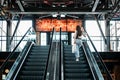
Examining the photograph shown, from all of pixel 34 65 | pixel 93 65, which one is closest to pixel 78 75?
pixel 93 65

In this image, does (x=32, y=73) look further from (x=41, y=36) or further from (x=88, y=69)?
(x=41, y=36)

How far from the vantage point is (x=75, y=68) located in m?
12.2

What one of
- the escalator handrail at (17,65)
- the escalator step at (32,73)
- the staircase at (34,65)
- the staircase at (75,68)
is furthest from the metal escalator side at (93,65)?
the escalator handrail at (17,65)

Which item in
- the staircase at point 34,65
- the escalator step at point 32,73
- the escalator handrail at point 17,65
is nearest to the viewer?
the escalator handrail at point 17,65

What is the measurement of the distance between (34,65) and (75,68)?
158cm

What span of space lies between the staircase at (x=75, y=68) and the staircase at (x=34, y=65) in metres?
0.86

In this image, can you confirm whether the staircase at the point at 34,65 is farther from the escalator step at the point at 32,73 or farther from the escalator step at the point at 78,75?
the escalator step at the point at 78,75

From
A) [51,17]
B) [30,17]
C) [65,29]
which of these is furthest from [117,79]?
[30,17]

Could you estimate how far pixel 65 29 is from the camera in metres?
26.1

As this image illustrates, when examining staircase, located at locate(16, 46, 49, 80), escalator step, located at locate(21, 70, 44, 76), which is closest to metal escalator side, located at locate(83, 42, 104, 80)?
staircase, located at locate(16, 46, 49, 80)

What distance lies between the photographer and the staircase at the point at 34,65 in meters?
11.2

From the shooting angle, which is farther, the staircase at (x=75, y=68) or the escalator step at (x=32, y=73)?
the escalator step at (x=32, y=73)

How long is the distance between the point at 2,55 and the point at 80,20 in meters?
10.6

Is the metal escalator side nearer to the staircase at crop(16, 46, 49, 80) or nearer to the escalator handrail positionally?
the staircase at crop(16, 46, 49, 80)
